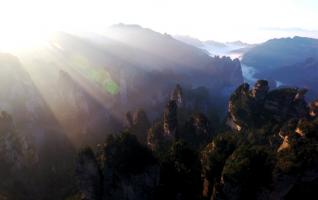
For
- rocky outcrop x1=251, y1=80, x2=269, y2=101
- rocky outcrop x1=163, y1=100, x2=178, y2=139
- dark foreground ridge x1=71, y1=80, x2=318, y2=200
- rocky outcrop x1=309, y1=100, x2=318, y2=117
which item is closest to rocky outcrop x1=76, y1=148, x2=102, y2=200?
dark foreground ridge x1=71, y1=80, x2=318, y2=200

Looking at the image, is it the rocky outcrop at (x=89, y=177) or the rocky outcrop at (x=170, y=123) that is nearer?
the rocky outcrop at (x=89, y=177)

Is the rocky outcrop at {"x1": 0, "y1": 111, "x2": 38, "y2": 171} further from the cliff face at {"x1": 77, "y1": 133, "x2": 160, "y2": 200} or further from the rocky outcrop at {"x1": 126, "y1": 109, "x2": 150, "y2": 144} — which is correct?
the cliff face at {"x1": 77, "y1": 133, "x2": 160, "y2": 200}

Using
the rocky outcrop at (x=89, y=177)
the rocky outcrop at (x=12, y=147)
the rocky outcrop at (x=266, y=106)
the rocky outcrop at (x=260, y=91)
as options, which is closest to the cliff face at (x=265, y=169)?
the rocky outcrop at (x=89, y=177)

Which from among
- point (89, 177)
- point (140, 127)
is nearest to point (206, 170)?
point (89, 177)

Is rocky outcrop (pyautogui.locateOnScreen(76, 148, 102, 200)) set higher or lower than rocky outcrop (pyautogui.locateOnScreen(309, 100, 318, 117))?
lower

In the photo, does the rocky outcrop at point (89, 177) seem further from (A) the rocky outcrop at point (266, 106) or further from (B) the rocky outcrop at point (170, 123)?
(A) the rocky outcrop at point (266, 106)

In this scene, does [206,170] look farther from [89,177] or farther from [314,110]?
[314,110]

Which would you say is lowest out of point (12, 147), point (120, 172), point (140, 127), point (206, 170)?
point (140, 127)

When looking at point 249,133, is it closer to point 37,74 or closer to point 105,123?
point 105,123

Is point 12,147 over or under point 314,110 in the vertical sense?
under

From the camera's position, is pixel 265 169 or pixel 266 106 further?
pixel 266 106

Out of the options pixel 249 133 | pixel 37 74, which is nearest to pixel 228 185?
A: pixel 249 133
